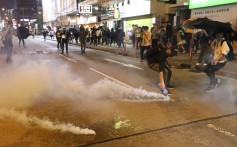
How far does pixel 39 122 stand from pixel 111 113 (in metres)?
1.42

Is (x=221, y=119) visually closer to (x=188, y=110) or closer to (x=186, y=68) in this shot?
(x=188, y=110)

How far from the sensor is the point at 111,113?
567 centimetres

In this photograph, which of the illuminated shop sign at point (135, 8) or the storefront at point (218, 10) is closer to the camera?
the storefront at point (218, 10)

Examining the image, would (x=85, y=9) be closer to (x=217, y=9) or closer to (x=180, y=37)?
(x=180, y=37)

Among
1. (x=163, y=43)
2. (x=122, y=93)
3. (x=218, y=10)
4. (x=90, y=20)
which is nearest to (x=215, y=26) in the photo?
(x=163, y=43)

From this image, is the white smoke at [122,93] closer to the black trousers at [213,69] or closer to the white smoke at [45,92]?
the white smoke at [45,92]

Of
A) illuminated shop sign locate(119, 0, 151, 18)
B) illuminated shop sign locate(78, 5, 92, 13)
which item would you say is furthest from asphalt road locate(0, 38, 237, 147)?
illuminated shop sign locate(78, 5, 92, 13)

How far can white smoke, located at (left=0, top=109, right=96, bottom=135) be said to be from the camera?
472cm

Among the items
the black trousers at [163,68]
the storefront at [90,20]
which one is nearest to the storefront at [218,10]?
the black trousers at [163,68]

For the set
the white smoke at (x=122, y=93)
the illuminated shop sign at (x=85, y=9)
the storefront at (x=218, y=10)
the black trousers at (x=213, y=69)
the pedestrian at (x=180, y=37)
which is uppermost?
the illuminated shop sign at (x=85, y=9)

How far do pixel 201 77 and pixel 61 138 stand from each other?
Result: 6769 mm

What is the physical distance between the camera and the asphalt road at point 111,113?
4.38 m

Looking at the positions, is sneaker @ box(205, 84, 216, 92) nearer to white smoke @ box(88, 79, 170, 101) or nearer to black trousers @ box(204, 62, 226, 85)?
black trousers @ box(204, 62, 226, 85)

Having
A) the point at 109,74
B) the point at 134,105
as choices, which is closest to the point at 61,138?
the point at 134,105
